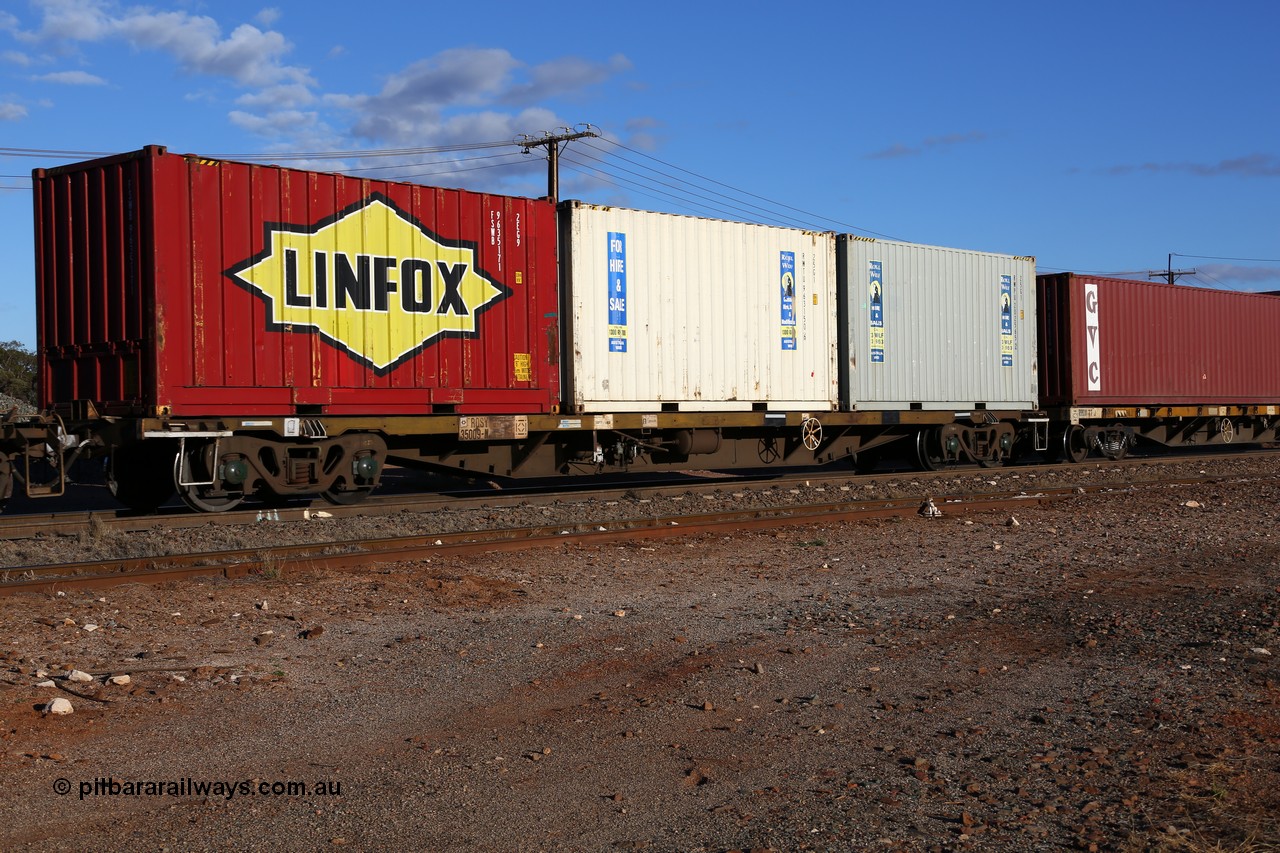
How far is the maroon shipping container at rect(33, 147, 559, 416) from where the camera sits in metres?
11.1

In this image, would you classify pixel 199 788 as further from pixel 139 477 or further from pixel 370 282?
pixel 139 477

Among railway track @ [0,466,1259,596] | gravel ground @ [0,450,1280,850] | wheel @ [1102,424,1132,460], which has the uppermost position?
wheel @ [1102,424,1132,460]

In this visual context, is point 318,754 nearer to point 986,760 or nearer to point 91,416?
point 986,760

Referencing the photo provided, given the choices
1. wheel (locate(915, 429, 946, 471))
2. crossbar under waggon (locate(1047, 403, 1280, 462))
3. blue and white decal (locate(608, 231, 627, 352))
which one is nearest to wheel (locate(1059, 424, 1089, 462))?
crossbar under waggon (locate(1047, 403, 1280, 462))

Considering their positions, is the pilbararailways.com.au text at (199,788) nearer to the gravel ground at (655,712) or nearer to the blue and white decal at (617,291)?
the gravel ground at (655,712)

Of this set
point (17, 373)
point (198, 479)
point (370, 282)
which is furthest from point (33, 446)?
point (17, 373)

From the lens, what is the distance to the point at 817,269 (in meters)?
16.5

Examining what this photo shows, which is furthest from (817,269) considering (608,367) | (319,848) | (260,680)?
(319,848)

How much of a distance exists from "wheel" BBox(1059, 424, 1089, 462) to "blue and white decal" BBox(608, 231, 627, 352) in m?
10.6

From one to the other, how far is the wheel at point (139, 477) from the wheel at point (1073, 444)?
15.8 meters

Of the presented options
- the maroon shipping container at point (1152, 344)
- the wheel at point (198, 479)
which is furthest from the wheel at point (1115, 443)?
the wheel at point (198, 479)

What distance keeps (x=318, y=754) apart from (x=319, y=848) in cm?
97

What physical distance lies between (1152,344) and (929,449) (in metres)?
6.69

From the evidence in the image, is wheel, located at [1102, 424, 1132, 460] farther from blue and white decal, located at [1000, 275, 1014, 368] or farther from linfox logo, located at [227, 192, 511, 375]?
linfox logo, located at [227, 192, 511, 375]
